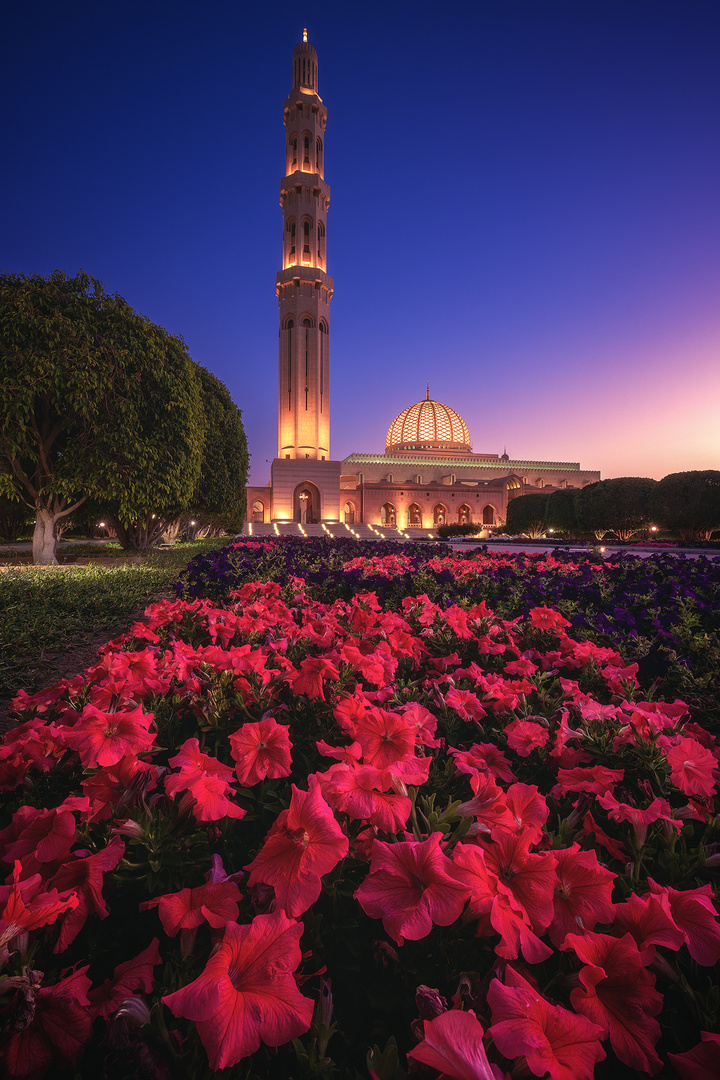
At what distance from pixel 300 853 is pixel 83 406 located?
42.0ft

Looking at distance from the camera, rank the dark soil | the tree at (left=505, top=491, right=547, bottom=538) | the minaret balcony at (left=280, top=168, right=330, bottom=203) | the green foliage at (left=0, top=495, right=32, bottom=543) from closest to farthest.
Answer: the dark soil
the green foliage at (left=0, top=495, right=32, bottom=543)
the tree at (left=505, top=491, right=547, bottom=538)
the minaret balcony at (left=280, top=168, right=330, bottom=203)

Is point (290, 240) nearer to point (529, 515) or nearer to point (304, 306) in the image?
point (304, 306)

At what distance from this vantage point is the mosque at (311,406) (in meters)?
46.9

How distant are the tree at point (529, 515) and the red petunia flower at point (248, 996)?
3791cm

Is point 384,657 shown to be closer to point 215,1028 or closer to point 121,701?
point 121,701

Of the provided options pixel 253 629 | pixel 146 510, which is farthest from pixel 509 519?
pixel 253 629

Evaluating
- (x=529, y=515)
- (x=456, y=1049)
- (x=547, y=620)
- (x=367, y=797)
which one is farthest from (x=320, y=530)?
(x=456, y=1049)

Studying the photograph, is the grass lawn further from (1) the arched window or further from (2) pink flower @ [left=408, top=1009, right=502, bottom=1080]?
(1) the arched window

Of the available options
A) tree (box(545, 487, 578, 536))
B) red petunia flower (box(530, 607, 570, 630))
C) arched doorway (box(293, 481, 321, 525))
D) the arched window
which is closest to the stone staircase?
arched doorway (box(293, 481, 321, 525))

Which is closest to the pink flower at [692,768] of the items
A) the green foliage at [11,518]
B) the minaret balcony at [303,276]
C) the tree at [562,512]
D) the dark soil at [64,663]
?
the dark soil at [64,663]

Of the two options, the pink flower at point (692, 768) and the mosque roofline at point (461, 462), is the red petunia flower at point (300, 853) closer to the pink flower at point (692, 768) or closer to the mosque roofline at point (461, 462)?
the pink flower at point (692, 768)

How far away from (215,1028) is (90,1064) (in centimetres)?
34

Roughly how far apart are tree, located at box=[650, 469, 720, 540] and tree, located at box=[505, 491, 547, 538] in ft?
32.8

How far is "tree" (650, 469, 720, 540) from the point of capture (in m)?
24.8
